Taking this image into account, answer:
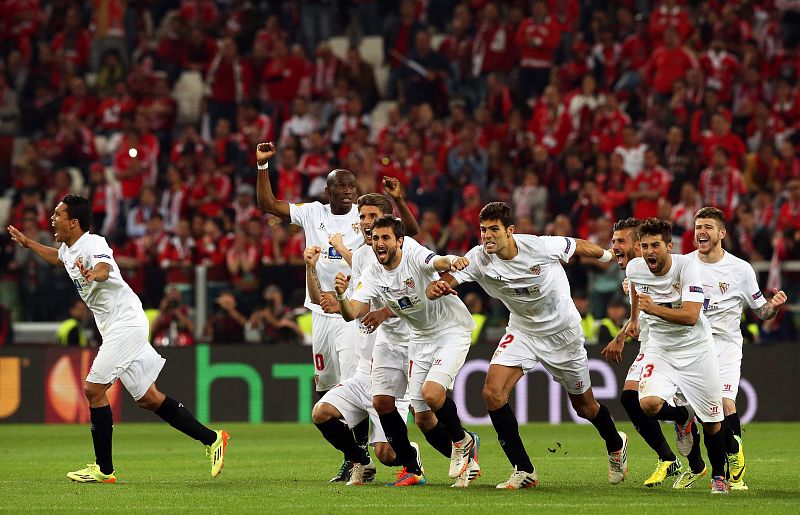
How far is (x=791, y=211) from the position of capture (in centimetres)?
1955

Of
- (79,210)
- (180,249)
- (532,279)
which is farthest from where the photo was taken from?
(180,249)

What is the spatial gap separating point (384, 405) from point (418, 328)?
657 millimetres

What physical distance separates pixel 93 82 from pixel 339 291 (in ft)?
58.2

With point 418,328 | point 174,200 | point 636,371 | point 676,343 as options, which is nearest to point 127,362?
point 418,328

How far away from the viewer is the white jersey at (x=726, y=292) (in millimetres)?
11867

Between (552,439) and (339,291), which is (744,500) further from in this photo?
(552,439)

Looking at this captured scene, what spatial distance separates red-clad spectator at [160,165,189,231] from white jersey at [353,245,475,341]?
1193 cm

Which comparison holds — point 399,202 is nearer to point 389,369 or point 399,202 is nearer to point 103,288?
point 389,369

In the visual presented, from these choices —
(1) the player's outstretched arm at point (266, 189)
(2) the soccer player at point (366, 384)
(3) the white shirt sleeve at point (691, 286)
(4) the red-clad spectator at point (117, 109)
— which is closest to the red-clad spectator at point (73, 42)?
(4) the red-clad spectator at point (117, 109)

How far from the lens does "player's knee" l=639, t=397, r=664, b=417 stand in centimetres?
1075

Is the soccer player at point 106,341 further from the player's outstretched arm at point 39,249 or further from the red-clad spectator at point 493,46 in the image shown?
the red-clad spectator at point 493,46

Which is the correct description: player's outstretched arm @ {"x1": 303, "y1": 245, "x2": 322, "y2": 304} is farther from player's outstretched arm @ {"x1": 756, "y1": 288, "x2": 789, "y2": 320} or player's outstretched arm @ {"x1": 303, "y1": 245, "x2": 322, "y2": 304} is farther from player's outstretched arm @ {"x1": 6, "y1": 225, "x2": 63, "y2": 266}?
player's outstretched arm @ {"x1": 756, "y1": 288, "x2": 789, "y2": 320}

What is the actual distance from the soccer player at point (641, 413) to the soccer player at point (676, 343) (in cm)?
23

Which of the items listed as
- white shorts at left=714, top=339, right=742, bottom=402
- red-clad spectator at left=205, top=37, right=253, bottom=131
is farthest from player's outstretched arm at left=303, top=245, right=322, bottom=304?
red-clad spectator at left=205, top=37, right=253, bottom=131
